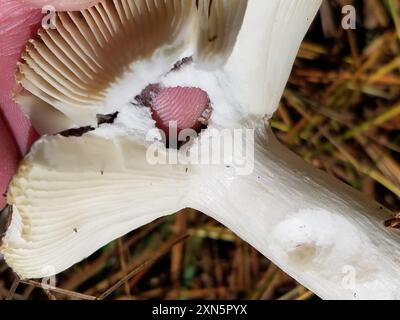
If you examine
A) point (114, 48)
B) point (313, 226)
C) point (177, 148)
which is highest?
point (114, 48)

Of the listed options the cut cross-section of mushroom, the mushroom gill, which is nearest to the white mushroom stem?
the cut cross-section of mushroom

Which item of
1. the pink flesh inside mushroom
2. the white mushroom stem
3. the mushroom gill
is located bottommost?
the white mushroom stem

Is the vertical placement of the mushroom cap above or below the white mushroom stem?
above

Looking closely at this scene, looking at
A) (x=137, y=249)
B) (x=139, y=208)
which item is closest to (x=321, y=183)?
(x=139, y=208)

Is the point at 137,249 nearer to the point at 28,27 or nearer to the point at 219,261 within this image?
the point at 219,261

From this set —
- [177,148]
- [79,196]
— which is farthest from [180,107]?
[79,196]

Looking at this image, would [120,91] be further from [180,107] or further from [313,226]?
[313,226]

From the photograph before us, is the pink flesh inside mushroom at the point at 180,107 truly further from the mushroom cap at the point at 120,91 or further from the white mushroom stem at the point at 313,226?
the white mushroom stem at the point at 313,226

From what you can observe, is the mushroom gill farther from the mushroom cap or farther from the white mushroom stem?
the white mushroom stem
